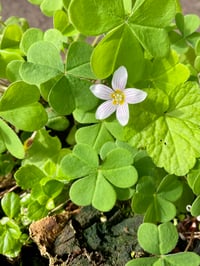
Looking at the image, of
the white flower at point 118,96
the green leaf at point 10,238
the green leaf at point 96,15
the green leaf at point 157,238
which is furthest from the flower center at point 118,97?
the green leaf at point 10,238

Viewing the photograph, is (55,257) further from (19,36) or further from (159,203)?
(19,36)

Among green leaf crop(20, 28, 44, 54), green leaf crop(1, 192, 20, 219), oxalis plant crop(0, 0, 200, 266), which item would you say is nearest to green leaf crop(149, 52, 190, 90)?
oxalis plant crop(0, 0, 200, 266)

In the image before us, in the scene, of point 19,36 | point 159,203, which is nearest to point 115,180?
point 159,203

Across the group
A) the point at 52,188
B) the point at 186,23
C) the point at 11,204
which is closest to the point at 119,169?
the point at 52,188

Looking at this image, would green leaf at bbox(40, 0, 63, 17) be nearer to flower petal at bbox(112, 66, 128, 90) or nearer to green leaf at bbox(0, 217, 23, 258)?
flower petal at bbox(112, 66, 128, 90)

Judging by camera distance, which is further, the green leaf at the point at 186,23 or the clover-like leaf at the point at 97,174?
the green leaf at the point at 186,23

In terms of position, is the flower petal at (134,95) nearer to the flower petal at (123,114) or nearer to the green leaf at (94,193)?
the flower petal at (123,114)
